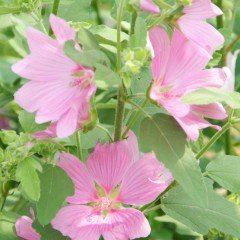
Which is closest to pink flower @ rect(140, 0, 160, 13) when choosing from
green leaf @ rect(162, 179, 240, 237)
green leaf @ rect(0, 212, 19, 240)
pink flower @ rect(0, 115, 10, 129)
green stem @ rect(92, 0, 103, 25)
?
green leaf @ rect(162, 179, 240, 237)

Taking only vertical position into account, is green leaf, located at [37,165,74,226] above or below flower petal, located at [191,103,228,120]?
below

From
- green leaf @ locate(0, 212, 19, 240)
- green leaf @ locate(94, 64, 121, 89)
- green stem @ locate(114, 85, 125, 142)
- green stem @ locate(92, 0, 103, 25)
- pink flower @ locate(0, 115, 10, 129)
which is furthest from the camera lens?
pink flower @ locate(0, 115, 10, 129)

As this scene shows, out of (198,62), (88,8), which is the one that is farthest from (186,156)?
(88,8)

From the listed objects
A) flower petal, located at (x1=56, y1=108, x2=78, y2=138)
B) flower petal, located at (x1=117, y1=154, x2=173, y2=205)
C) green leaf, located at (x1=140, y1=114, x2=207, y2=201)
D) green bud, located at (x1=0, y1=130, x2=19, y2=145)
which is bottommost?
flower petal, located at (x1=117, y1=154, x2=173, y2=205)

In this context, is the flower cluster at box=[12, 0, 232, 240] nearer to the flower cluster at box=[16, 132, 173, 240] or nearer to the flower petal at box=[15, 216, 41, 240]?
the flower cluster at box=[16, 132, 173, 240]

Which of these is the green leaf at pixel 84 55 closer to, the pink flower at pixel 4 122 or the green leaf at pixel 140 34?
the green leaf at pixel 140 34

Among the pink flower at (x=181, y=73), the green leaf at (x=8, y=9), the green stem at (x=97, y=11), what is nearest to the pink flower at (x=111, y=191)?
the pink flower at (x=181, y=73)
